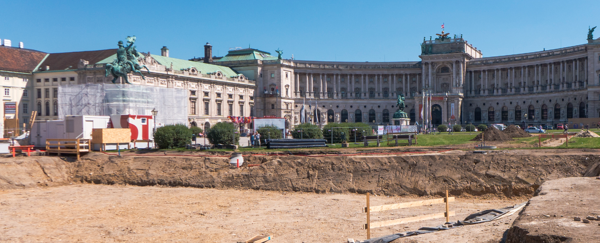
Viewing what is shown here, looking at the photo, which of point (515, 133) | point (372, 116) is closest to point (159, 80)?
point (372, 116)

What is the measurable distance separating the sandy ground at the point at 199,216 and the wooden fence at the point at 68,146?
7.68 meters

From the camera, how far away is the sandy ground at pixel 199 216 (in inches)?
769

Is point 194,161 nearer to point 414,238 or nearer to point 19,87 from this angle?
point 414,238

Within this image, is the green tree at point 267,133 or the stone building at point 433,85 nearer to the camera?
the green tree at point 267,133

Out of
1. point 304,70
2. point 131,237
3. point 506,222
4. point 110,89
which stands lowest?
point 131,237

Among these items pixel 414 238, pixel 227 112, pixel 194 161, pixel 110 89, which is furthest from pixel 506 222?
pixel 227 112

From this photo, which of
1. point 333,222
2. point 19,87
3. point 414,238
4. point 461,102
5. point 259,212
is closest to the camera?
point 414,238

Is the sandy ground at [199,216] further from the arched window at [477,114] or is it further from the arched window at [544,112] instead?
the arched window at [477,114]

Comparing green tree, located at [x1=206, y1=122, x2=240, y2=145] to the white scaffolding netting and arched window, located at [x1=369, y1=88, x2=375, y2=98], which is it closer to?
the white scaffolding netting

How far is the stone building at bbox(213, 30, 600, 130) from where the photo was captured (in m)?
105

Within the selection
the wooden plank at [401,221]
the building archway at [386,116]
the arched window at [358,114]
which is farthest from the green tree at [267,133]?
the building archway at [386,116]

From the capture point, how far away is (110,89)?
57500 millimetres

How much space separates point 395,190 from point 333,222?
8352 mm

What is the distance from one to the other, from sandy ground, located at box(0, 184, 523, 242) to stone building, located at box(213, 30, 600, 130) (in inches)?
3172
